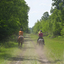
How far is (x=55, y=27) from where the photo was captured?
4819 centimetres

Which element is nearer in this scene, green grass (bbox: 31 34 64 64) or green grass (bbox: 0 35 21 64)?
green grass (bbox: 31 34 64 64)

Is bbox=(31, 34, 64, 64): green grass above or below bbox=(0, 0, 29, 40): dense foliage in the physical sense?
below

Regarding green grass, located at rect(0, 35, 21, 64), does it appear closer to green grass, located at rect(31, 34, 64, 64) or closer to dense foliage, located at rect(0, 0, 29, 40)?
dense foliage, located at rect(0, 0, 29, 40)

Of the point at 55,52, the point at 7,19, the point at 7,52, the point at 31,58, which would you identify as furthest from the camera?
the point at 7,19

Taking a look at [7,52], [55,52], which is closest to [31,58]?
[55,52]

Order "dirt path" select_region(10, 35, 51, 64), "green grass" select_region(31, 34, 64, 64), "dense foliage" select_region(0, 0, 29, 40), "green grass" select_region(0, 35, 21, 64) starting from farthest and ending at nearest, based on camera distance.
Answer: "dense foliage" select_region(0, 0, 29, 40), "green grass" select_region(0, 35, 21, 64), "green grass" select_region(31, 34, 64, 64), "dirt path" select_region(10, 35, 51, 64)

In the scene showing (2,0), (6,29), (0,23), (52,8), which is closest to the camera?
(0,23)

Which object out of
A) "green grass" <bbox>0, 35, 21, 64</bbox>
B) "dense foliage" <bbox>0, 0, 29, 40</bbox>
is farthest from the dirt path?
"dense foliage" <bbox>0, 0, 29, 40</bbox>

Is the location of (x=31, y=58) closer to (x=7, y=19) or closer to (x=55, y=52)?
(x=55, y=52)

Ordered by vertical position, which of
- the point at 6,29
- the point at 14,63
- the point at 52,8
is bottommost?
the point at 14,63

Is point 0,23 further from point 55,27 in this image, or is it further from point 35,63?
point 55,27

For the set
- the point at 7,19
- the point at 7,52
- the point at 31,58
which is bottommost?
the point at 7,52

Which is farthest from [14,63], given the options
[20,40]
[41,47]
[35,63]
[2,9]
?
[2,9]

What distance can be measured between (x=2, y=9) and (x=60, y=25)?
2721cm
